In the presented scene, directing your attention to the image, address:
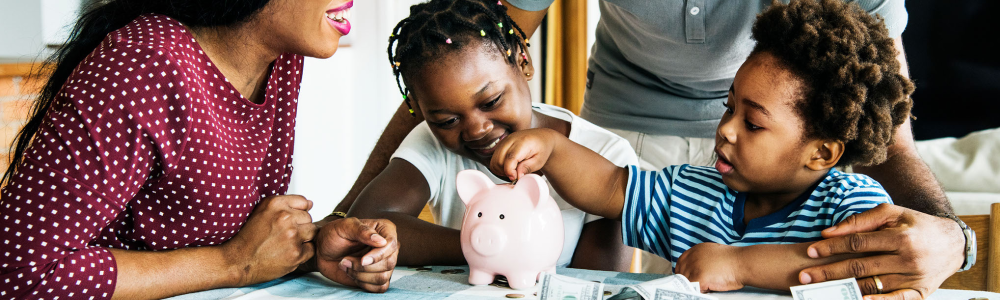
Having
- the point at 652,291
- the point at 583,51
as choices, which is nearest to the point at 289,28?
the point at 652,291

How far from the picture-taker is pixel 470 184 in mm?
1109

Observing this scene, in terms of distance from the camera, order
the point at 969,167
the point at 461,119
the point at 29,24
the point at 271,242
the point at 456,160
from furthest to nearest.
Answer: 1. the point at 969,167
2. the point at 29,24
3. the point at 456,160
4. the point at 461,119
5. the point at 271,242

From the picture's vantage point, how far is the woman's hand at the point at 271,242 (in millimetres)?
1071

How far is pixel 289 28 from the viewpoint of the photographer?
1121 millimetres

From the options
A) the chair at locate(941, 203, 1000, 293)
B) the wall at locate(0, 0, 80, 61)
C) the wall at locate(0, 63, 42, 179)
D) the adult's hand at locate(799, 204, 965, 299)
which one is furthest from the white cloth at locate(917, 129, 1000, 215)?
the wall at locate(0, 63, 42, 179)

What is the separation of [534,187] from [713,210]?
360 mm

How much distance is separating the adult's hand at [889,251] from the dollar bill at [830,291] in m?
0.03

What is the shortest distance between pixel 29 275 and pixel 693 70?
52.2 inches

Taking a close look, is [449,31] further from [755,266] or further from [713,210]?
[755,266]

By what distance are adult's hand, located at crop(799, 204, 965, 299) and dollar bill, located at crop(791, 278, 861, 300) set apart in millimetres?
28

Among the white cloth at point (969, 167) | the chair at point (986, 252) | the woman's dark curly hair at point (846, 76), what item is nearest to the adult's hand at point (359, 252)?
the woman's dark curly hair at point (846, 76)

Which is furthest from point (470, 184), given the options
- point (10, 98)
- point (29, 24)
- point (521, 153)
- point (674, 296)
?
point (10, 98)

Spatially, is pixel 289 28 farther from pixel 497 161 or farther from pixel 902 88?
pixel 902 88

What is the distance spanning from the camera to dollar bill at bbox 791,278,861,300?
93 cm
